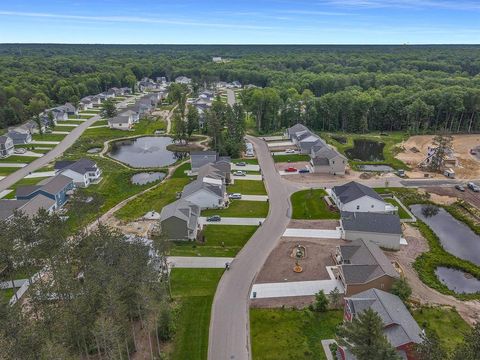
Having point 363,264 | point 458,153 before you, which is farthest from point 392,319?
point 458,153

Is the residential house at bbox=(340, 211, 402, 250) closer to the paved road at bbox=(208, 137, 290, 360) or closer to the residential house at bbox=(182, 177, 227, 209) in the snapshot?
the paved road at bbox=(208, 137, 290, 360)

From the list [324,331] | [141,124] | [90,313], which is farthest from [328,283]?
[141,124]

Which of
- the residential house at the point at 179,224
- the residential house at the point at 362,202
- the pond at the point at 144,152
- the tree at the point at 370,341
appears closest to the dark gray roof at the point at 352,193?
the residential house at the point at 362,202

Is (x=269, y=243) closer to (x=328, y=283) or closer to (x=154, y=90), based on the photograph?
(x=328, y=283)

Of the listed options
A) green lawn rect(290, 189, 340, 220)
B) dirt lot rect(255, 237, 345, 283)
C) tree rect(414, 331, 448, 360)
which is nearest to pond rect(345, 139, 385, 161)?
green lawn rect(290, 189, 340, 220)

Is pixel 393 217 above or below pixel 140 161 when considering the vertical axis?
above

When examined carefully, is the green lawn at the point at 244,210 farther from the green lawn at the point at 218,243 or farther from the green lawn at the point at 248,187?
the green lawn at the point at 248,187
